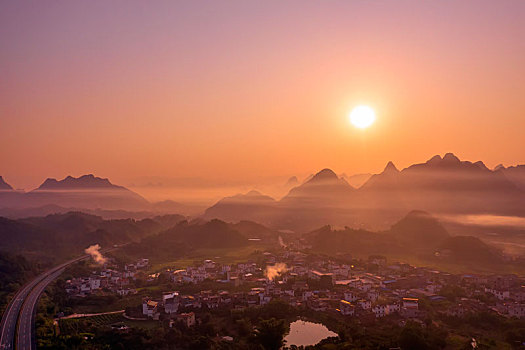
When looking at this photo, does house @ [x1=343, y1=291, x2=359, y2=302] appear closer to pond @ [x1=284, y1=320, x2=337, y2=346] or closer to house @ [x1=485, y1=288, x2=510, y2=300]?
pond @ [x1=284, y1=320, x2=337, y2=346]

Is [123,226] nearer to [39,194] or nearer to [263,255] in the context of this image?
[263,255]

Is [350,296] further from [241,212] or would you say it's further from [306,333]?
[241,212]

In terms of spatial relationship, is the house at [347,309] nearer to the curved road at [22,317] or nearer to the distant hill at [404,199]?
the curved road at [22,317]

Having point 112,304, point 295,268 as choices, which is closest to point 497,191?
point 295,268

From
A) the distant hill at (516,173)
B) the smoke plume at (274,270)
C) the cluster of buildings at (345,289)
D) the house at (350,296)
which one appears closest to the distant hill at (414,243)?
the cluster of buildings at (345,289)

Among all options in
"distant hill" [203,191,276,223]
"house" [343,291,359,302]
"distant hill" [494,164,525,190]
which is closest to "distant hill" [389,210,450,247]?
"house" [343,291,359,302]

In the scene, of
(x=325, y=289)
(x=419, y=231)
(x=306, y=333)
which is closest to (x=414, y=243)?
(x=419, y=231)
